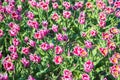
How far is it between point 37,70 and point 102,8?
2.02m

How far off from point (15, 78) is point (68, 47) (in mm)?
1119

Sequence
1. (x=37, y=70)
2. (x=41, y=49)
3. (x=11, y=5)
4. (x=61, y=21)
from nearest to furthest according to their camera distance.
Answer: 1. (x=37, y=70)
2. (x=41, y=49)
3. (x=11, y=5)
4. (x=61, y=21)

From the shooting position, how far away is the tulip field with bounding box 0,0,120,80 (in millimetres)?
4188

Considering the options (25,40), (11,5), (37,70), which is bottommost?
(37,70)

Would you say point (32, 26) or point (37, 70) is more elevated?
point (32, 26)

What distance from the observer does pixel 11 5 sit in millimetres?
5270

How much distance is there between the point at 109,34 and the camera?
476 cm

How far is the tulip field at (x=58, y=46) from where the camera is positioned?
419 cm

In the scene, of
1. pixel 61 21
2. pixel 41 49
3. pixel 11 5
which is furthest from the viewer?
pixel 61 21

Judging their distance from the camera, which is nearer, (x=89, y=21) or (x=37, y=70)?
(x=37, y=70)

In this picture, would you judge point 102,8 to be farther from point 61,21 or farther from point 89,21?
point 61,21

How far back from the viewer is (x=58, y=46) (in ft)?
14.3

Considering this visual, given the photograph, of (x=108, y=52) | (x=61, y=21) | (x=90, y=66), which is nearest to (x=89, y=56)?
(x=108, y=52)

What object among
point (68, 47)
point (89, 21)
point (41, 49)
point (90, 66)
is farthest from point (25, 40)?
point (89, 21)
